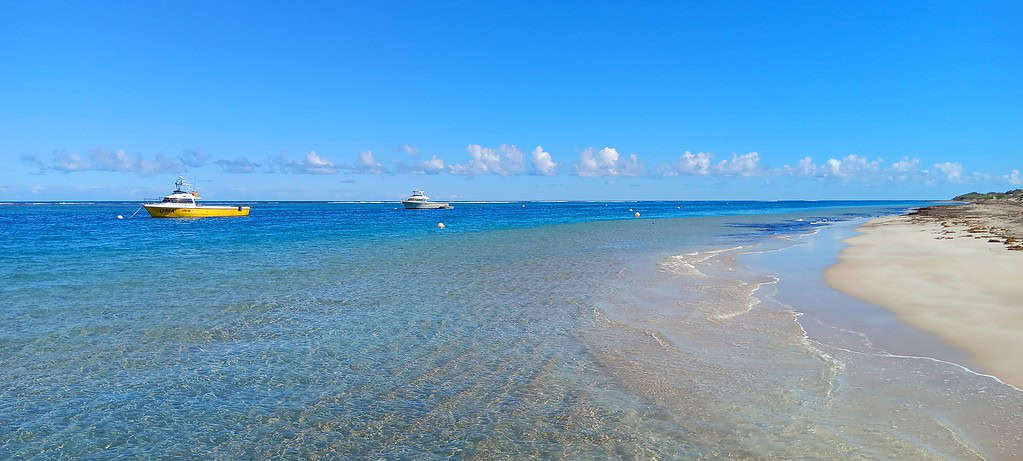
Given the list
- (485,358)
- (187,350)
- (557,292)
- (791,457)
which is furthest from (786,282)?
(187,350)

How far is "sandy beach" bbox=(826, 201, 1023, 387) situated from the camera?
10.2m

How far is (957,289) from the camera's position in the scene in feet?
51.2

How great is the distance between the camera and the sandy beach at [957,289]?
10.2m

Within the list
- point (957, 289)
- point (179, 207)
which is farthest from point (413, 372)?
point (179, 207)

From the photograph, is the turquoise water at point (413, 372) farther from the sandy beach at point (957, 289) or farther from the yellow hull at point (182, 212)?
the yellow hull at point (182, 212)

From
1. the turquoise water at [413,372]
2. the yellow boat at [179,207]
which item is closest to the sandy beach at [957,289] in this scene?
the turquoise water at [413,372]

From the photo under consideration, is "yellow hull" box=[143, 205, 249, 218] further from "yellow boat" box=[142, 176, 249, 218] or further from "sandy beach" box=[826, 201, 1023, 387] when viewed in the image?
"sandy beach" box=[826, 201, 1023, 387]

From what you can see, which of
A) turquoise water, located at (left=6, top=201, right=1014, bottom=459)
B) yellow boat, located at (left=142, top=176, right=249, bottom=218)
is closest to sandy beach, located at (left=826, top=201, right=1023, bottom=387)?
turquoise water, located at (left=6, top=201, right=1014, bottom=459)

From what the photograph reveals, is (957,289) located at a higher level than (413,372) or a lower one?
higher

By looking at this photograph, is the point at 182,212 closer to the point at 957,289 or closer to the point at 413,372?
the point at 413,372

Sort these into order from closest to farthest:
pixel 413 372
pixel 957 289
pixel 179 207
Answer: pixel 413 372 → pixel 957 289 → pixel 179 207

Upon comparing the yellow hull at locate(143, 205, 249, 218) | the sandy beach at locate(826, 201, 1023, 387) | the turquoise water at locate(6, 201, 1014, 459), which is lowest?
the turquoise water at locate(6, 201, 1014, 459)

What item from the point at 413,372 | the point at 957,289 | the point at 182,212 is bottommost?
the point at 413,372

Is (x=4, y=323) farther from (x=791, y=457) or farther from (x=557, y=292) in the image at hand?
(x=791, y=457)
